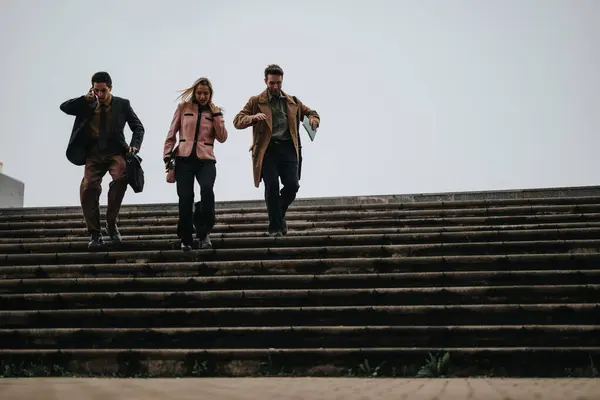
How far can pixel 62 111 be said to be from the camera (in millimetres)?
7305

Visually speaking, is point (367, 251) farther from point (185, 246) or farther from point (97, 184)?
point (97, 184)

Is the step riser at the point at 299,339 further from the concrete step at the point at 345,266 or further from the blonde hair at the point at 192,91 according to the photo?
the blonde hair at the point at 192,91

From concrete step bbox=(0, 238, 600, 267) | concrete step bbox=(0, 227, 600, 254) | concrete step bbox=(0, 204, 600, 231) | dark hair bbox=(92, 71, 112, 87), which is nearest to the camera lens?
concrete step bbox=(0, 238, 600, 267)

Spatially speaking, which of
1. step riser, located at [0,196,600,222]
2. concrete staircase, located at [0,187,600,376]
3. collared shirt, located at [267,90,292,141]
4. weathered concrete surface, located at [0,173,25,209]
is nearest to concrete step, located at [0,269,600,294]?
concrete staircase, located at [0,187,600,376]

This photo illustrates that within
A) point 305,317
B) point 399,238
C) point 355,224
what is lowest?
point 305,317

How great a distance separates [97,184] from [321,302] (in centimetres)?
273

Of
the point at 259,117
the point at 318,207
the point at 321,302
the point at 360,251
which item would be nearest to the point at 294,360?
the point at 321,302

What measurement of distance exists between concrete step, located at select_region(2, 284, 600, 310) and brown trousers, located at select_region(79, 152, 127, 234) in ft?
4.14

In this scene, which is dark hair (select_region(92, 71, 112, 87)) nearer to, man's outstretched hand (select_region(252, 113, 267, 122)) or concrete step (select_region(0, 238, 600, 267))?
man's outstretched hand (select_region(252, 113, 267, 122))

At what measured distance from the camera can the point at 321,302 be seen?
593cm

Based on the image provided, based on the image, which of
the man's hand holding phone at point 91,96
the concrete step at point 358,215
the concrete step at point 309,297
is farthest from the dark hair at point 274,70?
the concrete step at point 309,297

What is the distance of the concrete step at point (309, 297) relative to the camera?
579cm

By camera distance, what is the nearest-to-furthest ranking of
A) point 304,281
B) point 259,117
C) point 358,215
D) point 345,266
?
point 304,281 → point 345,266 → point 259,117 → point 358,215

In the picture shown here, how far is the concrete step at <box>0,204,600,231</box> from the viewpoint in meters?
8.27
